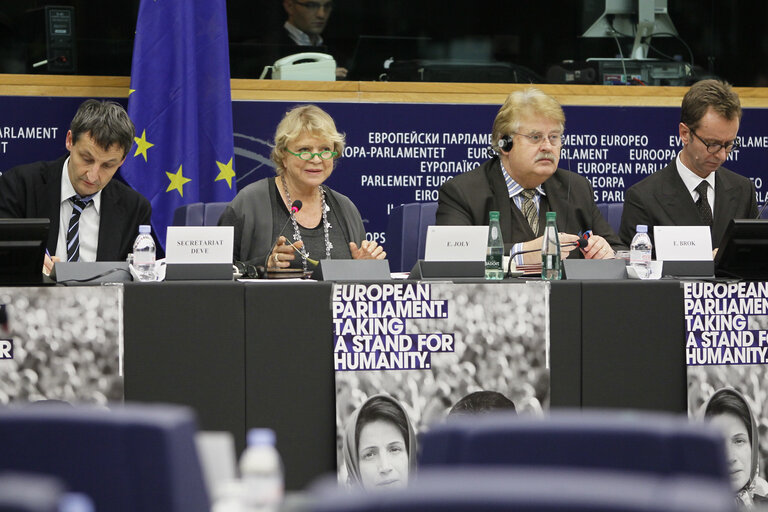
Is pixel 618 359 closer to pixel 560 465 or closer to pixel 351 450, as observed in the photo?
pixel 351 450

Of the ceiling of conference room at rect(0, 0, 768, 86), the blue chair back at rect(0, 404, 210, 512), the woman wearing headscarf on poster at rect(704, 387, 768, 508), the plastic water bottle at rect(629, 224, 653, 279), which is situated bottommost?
the woman wearing headscarf on poster at rect(704, 387, 768, 508)

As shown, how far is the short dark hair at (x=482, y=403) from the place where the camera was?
10.2ft

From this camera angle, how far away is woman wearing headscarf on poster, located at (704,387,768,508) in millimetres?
3166

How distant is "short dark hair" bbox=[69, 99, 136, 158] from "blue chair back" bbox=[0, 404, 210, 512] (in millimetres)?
2665

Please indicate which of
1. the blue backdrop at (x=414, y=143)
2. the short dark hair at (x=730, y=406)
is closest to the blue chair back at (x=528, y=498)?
the short dark hair at (x=730, y=406)

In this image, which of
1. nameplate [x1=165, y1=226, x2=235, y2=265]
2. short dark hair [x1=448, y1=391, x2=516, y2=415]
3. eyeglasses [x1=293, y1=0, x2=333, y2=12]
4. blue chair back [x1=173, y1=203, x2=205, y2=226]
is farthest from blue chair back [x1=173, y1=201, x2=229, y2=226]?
eyeglasses [x1=293, y1=0, x2=333, y2=12]

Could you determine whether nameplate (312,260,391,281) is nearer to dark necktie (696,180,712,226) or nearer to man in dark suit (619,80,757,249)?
man in dark suit (619,80,757,249)

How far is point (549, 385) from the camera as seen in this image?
3166mm

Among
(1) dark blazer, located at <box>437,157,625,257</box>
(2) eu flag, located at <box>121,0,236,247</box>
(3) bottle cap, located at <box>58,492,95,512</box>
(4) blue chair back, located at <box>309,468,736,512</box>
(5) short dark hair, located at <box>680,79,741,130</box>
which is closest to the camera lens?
(4) blue chair back, located at <box>309,468,736,512</box>

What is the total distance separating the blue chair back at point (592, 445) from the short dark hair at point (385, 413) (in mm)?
1832

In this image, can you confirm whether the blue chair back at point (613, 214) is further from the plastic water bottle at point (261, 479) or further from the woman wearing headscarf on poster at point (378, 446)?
the plastic water bottle at point (261, 479)

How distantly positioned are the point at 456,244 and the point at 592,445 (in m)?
2.05

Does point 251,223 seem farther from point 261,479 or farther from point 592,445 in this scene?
point 592,445

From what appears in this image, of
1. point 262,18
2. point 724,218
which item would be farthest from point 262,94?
point 724,218
